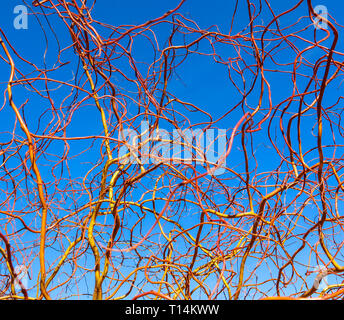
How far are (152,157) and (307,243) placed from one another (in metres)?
0.42

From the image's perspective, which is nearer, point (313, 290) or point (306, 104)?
point (313, 290)

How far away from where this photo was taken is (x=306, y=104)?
87 centimetres

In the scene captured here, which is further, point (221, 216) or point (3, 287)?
point (3, 287)

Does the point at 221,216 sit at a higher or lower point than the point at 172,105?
lower

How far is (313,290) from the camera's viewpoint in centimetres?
77

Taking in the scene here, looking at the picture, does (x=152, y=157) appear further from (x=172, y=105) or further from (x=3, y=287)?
(x=3, y=287)
